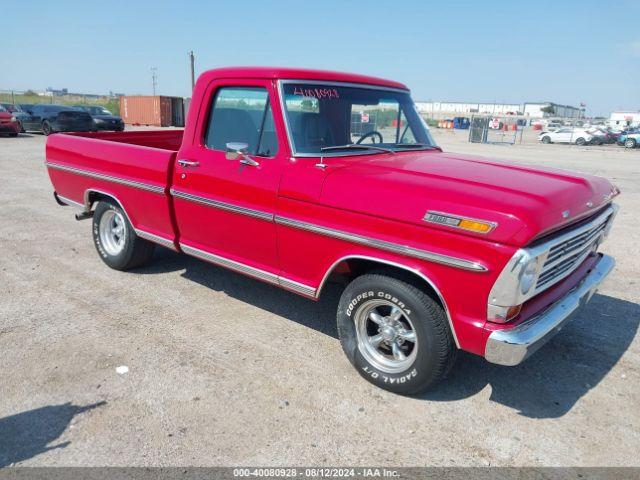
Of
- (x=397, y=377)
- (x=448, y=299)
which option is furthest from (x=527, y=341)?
(x=397, y=377)

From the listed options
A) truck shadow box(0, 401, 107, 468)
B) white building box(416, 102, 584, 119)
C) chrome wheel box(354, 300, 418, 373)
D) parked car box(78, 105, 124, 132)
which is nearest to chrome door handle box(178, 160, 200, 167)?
chrome wheel box(354, 300, 418, 373)

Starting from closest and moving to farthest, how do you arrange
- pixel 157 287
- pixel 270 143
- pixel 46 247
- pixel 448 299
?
1. pixel 448 299
2. pixel 270 143
3. pixel 157 287
4. pixel 46 247

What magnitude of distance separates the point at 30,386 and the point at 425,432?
8.49ft

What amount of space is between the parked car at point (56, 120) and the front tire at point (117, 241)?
19215 millimetres

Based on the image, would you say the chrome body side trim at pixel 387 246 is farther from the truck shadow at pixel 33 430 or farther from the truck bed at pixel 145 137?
the truck bed at pixel 145 137

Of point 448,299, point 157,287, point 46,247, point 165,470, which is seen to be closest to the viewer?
point 165,470

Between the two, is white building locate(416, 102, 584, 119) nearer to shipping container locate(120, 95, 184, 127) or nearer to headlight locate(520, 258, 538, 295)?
shipping container locate(120, 95, 184, 127)

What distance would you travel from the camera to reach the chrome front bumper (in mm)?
2797

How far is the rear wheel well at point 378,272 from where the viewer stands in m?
3.17

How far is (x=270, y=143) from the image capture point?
12.6 feet

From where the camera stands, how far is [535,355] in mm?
3941

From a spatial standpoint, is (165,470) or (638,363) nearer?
(165,470)

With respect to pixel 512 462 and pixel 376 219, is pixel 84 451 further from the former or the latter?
pixel 512 462

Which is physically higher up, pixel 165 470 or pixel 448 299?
pixel 448 299
